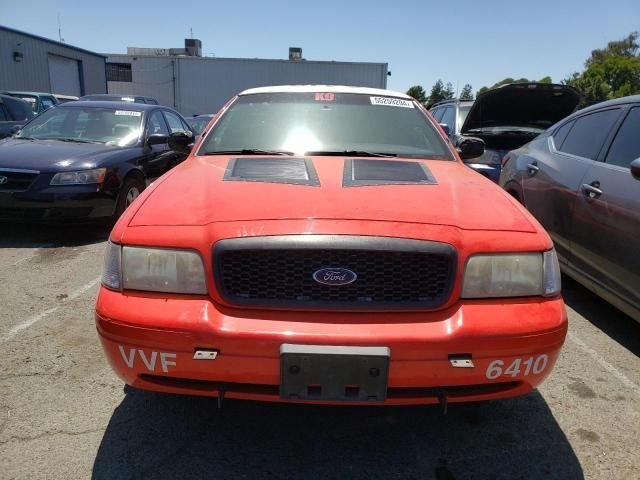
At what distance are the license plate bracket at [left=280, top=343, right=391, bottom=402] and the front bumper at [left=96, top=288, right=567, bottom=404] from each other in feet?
0.10

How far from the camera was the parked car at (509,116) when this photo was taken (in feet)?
23.5

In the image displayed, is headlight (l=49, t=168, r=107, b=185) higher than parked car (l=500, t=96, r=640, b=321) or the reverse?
the reverse

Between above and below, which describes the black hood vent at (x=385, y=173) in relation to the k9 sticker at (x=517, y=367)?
above

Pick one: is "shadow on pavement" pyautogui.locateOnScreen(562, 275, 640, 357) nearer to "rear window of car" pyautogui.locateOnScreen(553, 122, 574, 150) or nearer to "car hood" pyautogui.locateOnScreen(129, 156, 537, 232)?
"rear window of car" pyautogui.locateOnScreen(553, 122, 574, 150)

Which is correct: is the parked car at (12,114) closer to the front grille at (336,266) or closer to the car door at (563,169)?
the car door at (563,169)

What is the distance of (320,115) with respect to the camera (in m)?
3.35

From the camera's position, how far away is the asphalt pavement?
206 centimetres

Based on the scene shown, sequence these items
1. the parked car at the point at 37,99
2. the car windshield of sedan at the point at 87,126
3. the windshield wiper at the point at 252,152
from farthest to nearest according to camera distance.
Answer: the parked car at the point at 37,99 < the car windshield of sedan at the point at 87,126 < the windshield wiper at the point at 252,152

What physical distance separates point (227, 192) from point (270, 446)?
3.70 ft

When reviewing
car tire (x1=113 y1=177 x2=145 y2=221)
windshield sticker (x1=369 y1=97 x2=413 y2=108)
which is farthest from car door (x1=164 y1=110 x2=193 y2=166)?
windshield sticker (x1=369 y1=97 x2=413 y2=108)

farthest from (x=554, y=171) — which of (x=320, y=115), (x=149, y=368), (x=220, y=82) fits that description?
(x=220, y=82)

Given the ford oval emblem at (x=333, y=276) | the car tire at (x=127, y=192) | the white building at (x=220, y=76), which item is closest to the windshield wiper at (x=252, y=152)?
the ford oval emblem at (x=333, y=276)

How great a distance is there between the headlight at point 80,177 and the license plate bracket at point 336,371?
14.5 ft

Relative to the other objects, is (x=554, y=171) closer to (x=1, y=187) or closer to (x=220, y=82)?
(x=1, y=187)
